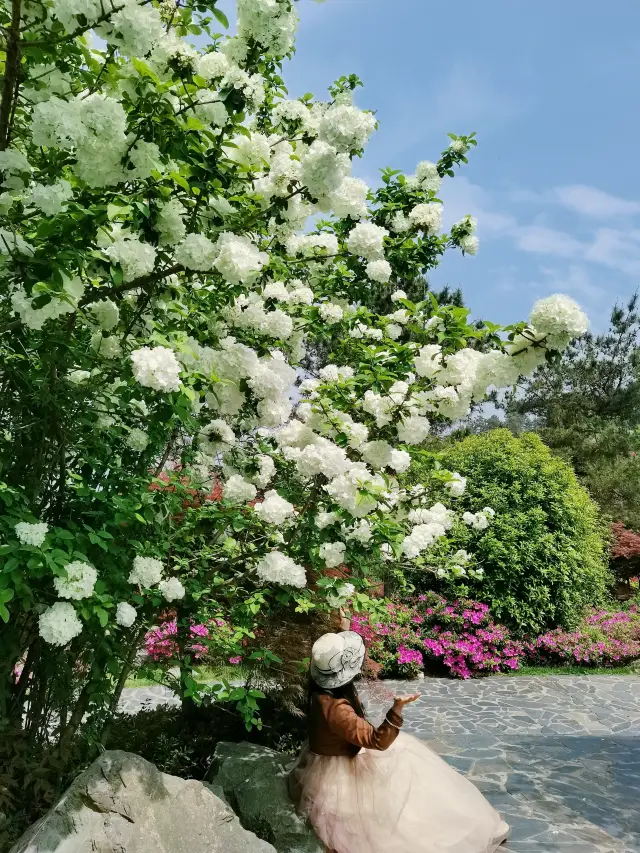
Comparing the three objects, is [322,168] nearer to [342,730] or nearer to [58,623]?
[58,623]

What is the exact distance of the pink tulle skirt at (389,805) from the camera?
138 inches

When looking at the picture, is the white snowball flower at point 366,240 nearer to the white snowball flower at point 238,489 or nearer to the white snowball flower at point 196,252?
the white snowball flower at point 196,252

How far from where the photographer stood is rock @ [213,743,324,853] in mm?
3598

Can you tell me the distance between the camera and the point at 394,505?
4.35 meters

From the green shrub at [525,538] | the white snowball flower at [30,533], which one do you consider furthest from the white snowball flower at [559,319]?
Result: the green shrub at [525,538]

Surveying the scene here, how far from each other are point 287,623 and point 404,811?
5.68 ft

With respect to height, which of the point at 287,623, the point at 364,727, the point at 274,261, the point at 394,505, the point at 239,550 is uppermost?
the point at 274,261

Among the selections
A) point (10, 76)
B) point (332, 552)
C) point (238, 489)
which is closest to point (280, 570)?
point (332, 552)

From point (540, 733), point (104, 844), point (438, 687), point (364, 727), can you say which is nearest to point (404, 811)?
point (364, 727)

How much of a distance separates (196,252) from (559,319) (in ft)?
4.52

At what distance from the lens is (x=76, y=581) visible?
2.79m

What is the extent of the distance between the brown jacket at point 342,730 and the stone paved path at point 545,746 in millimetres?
1207

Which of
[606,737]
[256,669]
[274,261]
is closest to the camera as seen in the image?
[274,261]

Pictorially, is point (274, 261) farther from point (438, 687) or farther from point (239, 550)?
point (438, 687)
